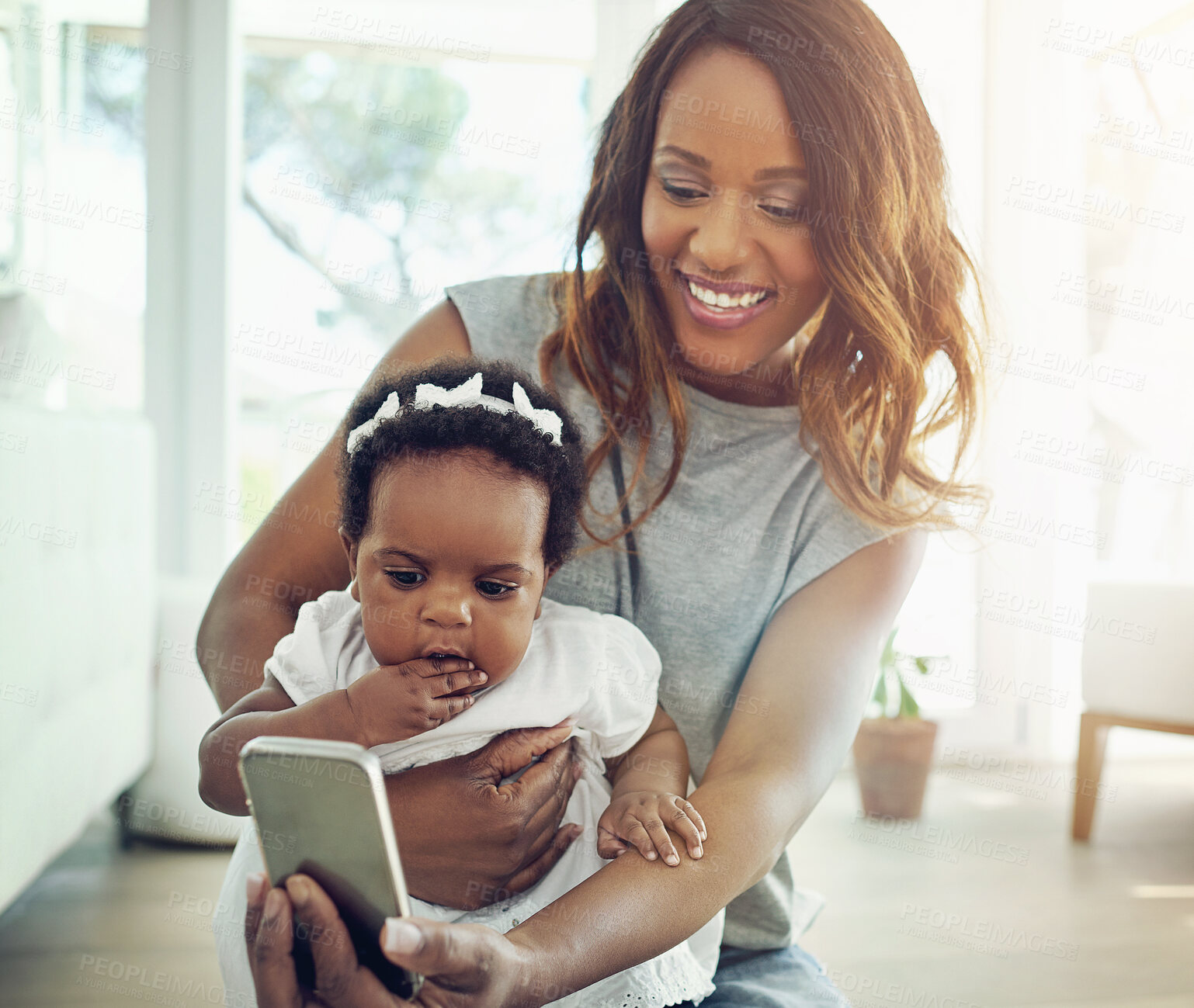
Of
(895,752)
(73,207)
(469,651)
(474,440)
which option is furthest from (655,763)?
(73,207)

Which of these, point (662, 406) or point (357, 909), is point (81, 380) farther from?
point (357, 909)

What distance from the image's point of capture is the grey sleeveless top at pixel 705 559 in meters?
1.20

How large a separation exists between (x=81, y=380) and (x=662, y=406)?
95.9 inches

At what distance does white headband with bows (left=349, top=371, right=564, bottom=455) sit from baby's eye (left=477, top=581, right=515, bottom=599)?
0.16 m

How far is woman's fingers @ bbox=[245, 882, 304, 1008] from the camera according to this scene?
0.69 m

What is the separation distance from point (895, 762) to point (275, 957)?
2.43 meters

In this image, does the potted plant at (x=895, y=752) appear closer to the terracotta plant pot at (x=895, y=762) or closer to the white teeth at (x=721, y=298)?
the terracotta plant pot at (x=895, y=762)

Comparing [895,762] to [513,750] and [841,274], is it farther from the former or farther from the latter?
[513,750]

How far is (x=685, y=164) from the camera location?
1.13 m

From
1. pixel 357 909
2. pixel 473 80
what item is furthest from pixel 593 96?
pixel 357 909

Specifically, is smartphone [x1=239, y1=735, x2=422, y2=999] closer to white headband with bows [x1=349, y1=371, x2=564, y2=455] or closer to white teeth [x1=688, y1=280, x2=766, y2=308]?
white headband with bows [x1=349, y1=371, x2=564, y2=455]

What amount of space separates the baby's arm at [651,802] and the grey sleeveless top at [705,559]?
121 millimetres

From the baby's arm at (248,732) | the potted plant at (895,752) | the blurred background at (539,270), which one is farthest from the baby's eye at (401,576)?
the potted plant at (895,752)

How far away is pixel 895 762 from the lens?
284 cm
